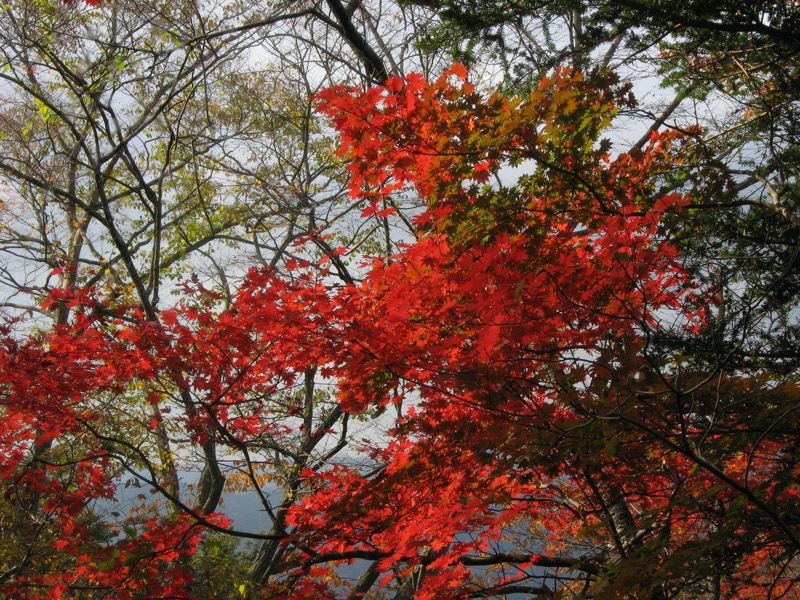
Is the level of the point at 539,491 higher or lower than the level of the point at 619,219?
lower

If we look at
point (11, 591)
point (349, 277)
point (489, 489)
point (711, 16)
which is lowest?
point (11, 591)

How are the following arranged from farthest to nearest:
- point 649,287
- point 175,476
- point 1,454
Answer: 1. point 175,476
2. point 1,454
3. point 649,287

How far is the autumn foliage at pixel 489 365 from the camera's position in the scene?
10.6ft

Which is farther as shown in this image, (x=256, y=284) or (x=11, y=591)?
(x=11, y=591)

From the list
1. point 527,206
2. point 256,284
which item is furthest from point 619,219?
point 256,284

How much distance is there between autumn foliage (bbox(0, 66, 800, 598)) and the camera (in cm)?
324

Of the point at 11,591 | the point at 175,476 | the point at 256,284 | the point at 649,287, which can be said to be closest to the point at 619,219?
the point at 649,287

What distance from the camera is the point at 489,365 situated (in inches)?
131

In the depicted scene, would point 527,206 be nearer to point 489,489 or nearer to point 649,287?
point 649,287

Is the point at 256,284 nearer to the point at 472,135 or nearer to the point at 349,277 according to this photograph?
the point at 472,135

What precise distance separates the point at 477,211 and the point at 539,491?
3219 mm

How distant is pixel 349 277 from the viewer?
817cm

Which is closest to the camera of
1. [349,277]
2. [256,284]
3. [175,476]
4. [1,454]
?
[256,284]

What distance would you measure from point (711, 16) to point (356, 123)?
320cm
